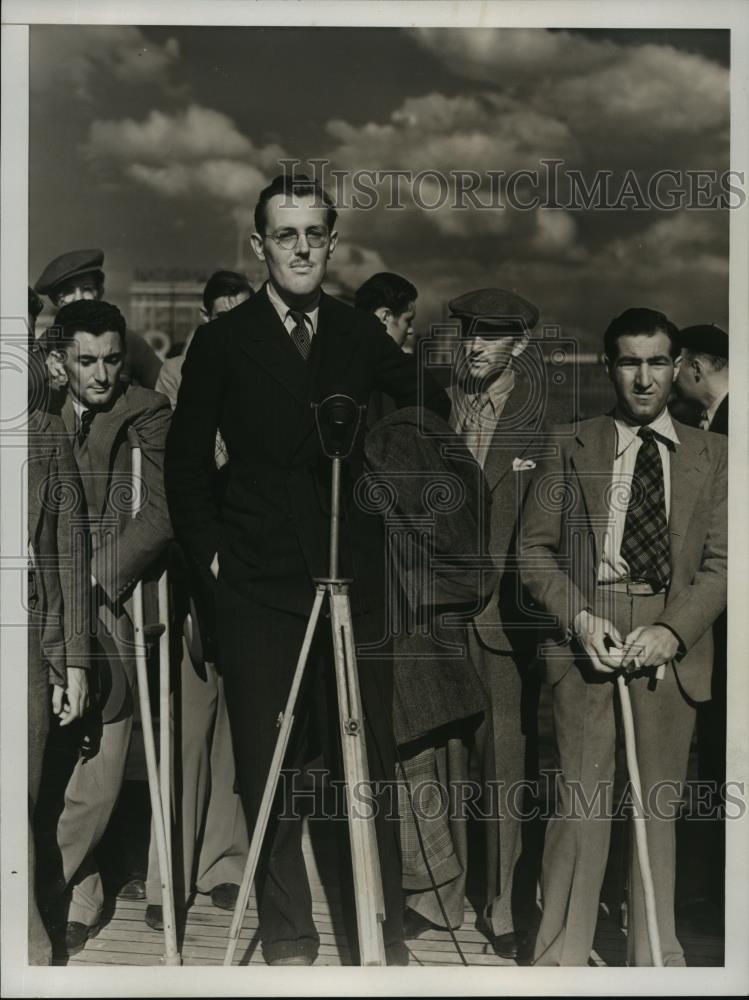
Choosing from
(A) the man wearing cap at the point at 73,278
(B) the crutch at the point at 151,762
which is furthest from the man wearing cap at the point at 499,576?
(A) the man wearing cap at the point at 73,278

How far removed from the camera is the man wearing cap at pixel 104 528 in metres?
4.57

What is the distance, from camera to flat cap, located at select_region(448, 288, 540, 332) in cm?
457

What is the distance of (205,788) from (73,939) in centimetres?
60

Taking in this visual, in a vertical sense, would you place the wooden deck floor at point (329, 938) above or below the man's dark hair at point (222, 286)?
below

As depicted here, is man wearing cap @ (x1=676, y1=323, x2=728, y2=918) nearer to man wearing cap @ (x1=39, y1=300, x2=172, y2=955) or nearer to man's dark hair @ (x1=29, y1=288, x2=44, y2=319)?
man wearing cap @ (x1=39, y1=300, x2=172, y2=955)

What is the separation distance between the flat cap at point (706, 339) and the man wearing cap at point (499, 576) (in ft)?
1.49

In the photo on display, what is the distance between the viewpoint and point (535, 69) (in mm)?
4566

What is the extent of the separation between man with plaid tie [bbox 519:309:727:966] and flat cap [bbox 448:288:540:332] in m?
0.26

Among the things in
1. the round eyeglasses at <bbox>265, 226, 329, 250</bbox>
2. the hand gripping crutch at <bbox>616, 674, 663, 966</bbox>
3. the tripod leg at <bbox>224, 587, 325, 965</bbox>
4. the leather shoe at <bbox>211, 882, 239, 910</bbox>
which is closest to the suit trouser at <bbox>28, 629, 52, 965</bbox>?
the leather shoe at <bbox>211, 882, 239, 910</bbox>

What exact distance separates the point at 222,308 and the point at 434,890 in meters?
1.89

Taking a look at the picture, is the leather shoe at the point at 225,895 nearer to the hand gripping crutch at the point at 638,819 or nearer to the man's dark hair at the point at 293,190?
the hand gripping crutch at the point at 638,819

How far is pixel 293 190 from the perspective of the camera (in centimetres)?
453

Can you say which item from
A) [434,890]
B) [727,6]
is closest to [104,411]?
[434,890]

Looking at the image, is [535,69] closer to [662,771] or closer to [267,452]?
[267,452]
